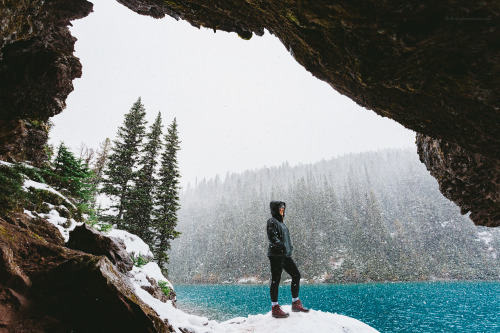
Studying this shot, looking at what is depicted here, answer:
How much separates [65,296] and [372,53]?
6537 millimetres

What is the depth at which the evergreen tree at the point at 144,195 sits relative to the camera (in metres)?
19.5

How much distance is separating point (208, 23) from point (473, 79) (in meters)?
5.85

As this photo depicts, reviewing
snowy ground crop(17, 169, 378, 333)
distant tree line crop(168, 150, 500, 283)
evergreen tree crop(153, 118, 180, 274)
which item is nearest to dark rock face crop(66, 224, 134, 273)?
snowy ground crop(17, 169, 378, 333)

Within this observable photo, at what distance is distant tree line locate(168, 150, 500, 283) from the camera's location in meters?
72.1

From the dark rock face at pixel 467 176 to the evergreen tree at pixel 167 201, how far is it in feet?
58.6

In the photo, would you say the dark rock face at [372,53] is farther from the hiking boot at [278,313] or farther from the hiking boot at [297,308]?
the hiking boot at [278,313]

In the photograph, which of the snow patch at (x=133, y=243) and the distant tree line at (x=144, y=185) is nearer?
the snow patch at (x=133, y=243)

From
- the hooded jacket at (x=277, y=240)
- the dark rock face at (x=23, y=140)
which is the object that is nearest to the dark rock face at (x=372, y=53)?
the dark rock face at (x=23, y=140)

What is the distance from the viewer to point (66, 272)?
4.09m

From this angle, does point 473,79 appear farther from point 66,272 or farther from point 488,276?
point 488,276

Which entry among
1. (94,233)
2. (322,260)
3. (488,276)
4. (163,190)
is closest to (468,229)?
(488,276)

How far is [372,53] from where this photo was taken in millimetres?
3453

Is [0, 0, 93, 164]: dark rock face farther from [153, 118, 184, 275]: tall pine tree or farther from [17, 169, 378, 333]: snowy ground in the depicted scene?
[153, 118, 184, 275]: tall pine tree

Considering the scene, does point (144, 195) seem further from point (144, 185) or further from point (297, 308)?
point (297, 308)
